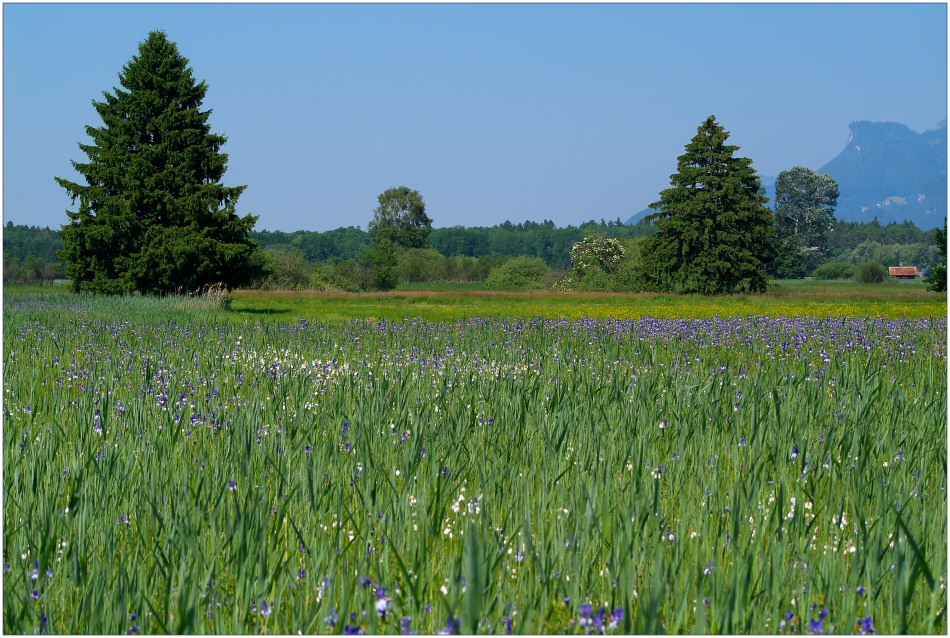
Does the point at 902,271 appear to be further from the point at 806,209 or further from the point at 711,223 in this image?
the point at 711,223

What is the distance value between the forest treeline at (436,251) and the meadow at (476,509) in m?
2.75

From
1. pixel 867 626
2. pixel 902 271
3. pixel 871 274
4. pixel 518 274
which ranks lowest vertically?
pixel 867 626

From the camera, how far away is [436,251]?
331 ft

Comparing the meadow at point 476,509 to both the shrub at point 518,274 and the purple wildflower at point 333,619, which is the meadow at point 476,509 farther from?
the shrub at point 518,274

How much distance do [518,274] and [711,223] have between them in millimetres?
28379

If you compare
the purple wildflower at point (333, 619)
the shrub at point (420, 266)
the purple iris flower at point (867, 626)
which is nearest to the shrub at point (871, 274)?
the shrub at point (420, 266)

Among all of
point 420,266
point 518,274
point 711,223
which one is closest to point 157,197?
point 711,223

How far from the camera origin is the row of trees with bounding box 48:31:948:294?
114 feet

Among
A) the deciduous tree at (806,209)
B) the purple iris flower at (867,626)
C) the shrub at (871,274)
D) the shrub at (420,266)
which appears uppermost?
the deciduous tree at (806,209)

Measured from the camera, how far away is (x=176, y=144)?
35.1m

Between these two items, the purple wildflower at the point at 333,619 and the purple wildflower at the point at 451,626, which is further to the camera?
the purple wildflower at the point at 333,619

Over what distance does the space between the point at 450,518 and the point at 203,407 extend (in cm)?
303

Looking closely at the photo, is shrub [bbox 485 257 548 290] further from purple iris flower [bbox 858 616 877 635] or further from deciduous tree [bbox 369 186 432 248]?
purple iris flower [bbox 858 616 877 635]

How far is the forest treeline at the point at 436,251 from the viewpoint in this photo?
70688 mm
